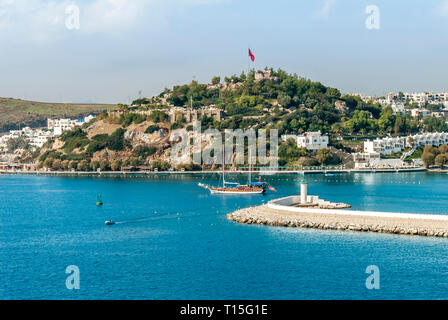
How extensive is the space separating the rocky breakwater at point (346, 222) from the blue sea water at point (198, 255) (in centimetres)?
70

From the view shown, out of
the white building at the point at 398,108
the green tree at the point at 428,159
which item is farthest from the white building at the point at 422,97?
the green tree at the point at 428,159

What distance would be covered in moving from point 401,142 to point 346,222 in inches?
2316

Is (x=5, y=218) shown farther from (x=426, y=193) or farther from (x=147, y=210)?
(x=426, y=193)

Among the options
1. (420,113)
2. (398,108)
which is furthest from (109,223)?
(398,108)

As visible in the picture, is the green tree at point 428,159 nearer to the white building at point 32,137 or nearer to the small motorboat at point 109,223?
the small motorboat at point 109,223

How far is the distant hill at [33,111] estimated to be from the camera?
162125mm

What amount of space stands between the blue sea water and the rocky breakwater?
704 mm

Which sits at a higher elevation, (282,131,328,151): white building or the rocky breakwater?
(282,131,328,151): white building

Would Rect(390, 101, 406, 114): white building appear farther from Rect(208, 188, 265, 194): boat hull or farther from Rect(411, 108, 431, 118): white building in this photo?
Rect(208, 188, 265, 194): boat hull

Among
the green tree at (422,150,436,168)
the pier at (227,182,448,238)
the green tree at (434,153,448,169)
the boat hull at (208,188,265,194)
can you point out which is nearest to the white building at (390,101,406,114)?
the green tree at (422,150,436,168)

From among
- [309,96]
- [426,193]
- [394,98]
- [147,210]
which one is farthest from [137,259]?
[394,98]

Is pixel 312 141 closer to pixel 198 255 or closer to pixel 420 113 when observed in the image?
pixel 420 113

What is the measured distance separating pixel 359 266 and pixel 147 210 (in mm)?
19915

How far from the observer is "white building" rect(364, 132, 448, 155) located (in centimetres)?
8238
